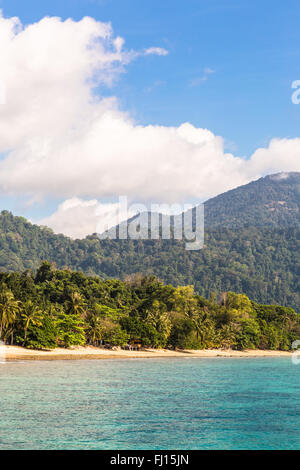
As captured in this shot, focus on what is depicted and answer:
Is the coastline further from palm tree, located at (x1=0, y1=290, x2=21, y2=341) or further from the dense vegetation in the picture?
palm tree, located at (x1=0, y1=290, x2=21, y2=341)

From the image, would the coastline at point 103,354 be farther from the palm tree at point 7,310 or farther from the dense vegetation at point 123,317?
the palm tree at point 7,310

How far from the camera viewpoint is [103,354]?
11975 centimetres

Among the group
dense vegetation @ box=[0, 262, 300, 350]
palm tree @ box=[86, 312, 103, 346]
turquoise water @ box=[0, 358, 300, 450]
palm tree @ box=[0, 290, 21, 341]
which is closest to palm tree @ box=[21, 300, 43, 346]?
dense vegetation @ box=[0, 262, 300, 350]

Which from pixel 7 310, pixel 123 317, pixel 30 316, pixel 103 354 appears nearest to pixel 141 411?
pixel 30 316

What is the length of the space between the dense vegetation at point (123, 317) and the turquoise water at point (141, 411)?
25.1m

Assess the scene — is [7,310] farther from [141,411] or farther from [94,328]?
[141,411]

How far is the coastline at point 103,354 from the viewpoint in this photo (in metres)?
101

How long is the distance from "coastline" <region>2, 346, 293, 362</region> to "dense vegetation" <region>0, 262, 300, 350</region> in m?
1.88

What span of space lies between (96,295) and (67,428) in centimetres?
12717

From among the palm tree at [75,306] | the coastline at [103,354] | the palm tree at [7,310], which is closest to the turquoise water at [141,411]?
the coastline at [103,354]

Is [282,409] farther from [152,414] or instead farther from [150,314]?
[150,314]

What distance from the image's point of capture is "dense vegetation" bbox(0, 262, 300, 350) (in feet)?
349

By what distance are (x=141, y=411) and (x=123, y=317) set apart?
92468 mm
